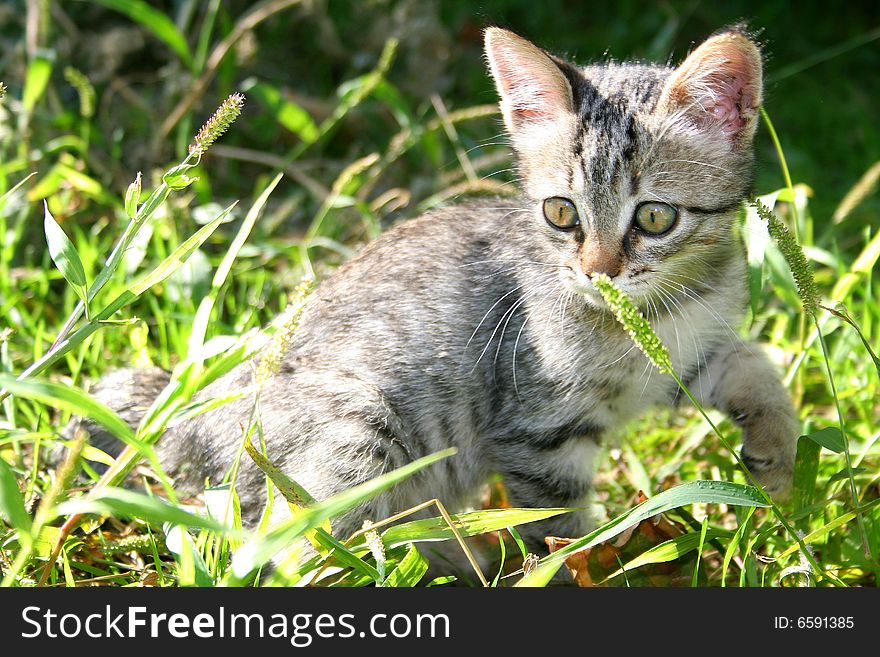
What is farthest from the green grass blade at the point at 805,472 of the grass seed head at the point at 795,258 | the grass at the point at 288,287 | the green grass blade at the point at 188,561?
the green grass blade at the point at 188,561

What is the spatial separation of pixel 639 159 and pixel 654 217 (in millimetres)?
153

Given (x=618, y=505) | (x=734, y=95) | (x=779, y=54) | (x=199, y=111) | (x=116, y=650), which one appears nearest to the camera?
(x=116, y=650)

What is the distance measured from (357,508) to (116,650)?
0.78 m

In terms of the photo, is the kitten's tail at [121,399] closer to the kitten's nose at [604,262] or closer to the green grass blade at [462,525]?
the green grass blade at [462,525]

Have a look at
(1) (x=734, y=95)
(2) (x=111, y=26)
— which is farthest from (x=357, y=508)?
(2) (x=111, y=26)

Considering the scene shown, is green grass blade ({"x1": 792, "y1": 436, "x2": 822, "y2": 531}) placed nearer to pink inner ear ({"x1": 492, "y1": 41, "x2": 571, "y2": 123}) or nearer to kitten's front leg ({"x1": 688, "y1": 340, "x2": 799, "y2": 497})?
kitten's front leg ({"x1": 688, "y1": 340, "x2": 799, "y2": 497})

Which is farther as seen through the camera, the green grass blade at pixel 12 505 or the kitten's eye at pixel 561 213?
the kitten's eye at pixel 561 213

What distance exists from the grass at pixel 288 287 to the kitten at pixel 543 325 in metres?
0.16

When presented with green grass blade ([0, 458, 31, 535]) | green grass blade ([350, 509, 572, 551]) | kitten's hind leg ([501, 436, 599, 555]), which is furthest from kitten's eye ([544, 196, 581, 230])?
green grass blade ([0, 458, 31, 535])

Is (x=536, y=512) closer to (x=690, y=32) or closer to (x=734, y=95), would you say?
(x=734, y=95)

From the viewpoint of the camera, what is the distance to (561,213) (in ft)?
8.80

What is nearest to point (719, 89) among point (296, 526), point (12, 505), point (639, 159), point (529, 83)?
point (639, 159)

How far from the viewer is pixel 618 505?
3.20m

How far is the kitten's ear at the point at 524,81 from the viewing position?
2.65 metres
